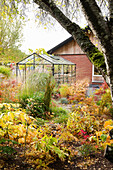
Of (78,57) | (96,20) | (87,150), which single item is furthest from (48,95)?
(78,57)

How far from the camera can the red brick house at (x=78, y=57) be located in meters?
16.0

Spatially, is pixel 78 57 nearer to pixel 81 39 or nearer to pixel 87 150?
pixel 87 150

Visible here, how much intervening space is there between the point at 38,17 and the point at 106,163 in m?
3.16

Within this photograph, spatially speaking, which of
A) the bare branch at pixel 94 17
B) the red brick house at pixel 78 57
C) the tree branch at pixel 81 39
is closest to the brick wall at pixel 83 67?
the red brick house at pixel 78 57

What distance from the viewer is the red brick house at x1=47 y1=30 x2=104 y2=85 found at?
52.3ft

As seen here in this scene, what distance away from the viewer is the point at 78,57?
54.1ft

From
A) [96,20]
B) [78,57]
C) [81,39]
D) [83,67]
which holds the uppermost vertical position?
[78,57]

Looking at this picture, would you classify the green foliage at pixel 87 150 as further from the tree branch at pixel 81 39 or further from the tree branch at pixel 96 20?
the tree branch at pixel 96 20

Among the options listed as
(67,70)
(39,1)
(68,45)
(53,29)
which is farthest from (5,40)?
(39,1)

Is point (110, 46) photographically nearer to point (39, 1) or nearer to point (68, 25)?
point (68, 25)

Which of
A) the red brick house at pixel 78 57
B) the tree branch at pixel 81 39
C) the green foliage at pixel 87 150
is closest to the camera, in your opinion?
the tree branch at pixel 81 39

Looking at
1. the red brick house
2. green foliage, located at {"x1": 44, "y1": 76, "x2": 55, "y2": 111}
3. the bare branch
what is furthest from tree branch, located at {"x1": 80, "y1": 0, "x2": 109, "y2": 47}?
the red brick house

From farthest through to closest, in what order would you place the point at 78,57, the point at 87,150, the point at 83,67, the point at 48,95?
1. the point at 78,57
2. the point at 83,67
3. the point at 48,95
4. the point at 87,150

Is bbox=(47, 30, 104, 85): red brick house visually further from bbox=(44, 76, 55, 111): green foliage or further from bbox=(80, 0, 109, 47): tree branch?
bbox=(80, 0, 109, 47): tree branch
